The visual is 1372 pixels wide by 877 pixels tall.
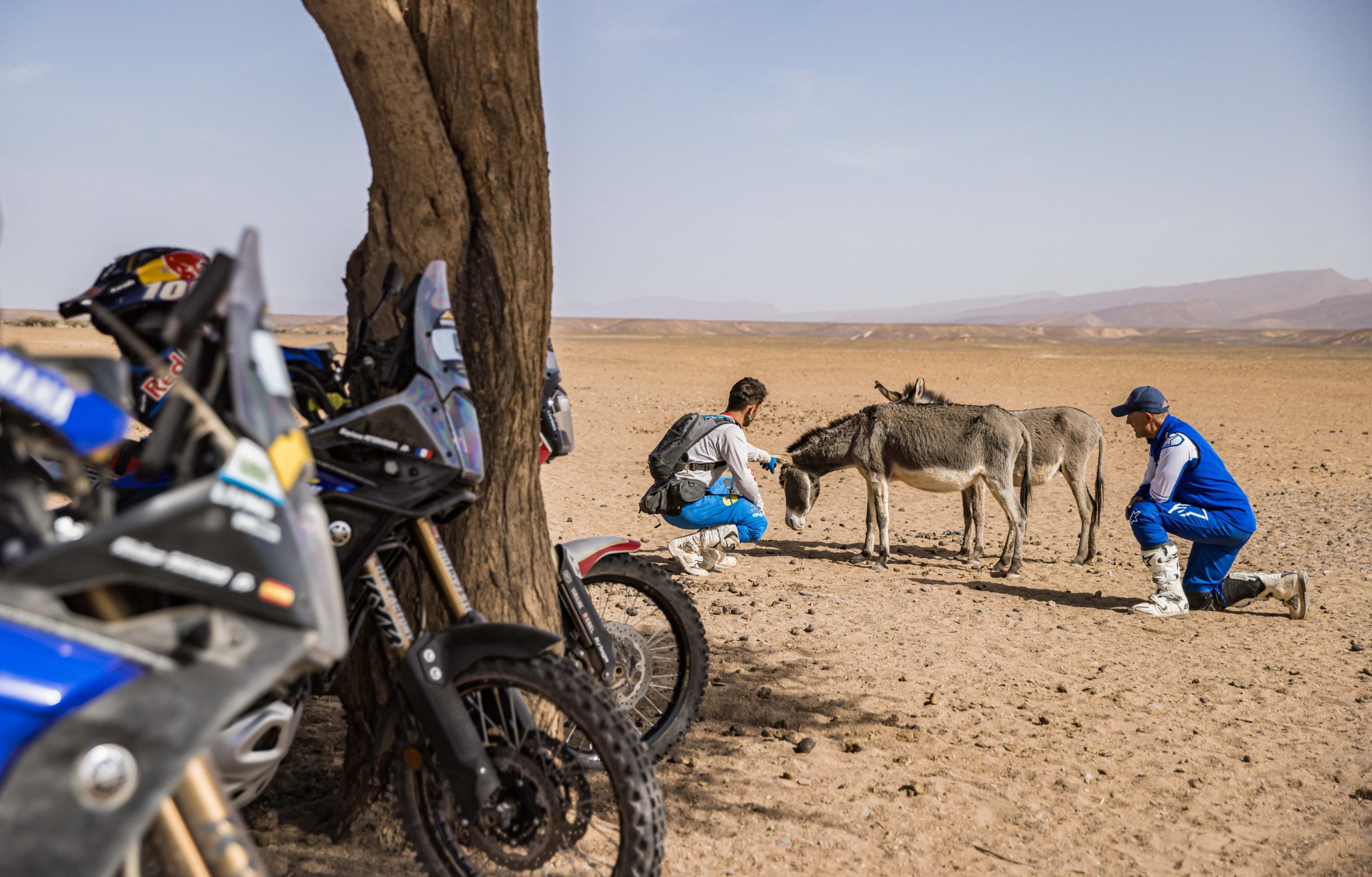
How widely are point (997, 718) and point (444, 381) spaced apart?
151 inches

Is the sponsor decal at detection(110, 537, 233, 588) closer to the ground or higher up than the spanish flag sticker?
higher up

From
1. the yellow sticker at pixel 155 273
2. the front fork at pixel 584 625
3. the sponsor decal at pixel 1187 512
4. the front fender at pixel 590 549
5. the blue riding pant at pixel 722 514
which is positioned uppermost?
the yellow sticker at pixel 155 273

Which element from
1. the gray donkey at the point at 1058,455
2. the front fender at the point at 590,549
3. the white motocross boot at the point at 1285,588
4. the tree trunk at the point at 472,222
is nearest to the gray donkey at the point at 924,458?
the gray donkey at the point at 1058,455

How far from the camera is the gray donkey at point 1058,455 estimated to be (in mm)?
9914

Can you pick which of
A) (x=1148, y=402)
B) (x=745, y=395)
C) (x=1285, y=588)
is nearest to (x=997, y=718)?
(x=1285, y=588)

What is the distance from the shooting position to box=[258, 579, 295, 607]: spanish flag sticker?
178cm

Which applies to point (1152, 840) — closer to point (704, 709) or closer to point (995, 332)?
point (704, 709)

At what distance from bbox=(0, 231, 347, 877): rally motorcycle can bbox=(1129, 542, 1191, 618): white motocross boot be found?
732cm

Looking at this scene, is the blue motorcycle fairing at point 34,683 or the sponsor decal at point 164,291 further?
the sponsor decal at point 164,291

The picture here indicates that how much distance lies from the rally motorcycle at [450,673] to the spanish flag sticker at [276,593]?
1.14 meters

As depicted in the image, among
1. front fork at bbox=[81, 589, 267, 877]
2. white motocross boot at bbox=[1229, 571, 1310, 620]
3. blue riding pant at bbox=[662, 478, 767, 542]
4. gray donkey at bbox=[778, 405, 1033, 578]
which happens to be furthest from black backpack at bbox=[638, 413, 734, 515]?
front fork at bbox=[81, 589, 267, 877]

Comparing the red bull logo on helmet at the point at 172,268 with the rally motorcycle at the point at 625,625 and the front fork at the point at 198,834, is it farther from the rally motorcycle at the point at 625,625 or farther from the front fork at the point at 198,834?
the front fork at the point at 198,834

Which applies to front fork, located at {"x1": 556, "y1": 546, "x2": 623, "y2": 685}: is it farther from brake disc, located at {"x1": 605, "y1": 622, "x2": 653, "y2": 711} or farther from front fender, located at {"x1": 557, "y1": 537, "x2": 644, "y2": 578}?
brake disc, located at {"x1": 605, "y1": 622, "x2": 653, "y2": 711}

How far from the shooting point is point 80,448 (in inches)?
66.3
